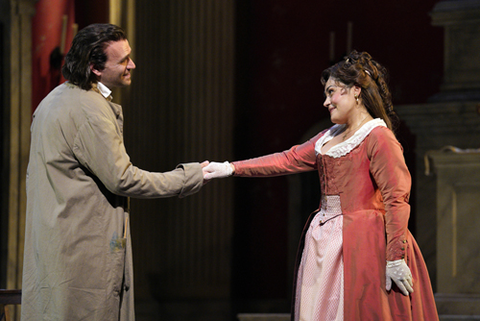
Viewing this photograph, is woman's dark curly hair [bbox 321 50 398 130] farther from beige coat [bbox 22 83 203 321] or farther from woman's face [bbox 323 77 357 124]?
beige coat [bbox 22 83 203 321]

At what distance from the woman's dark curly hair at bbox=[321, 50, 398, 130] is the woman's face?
20 mm

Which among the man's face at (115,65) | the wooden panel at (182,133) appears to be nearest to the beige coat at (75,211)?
the man's face at (115,65)

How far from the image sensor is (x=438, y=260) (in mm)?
3887

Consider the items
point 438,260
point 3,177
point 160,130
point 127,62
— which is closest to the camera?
point 127,62

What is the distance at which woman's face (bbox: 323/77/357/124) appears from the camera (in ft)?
7.25

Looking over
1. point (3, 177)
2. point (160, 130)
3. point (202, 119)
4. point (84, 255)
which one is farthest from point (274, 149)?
point (84, 255)

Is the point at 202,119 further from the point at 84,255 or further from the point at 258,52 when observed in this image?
the point at 84,255

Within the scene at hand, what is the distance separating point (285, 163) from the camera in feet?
8.13

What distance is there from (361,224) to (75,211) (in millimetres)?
1047

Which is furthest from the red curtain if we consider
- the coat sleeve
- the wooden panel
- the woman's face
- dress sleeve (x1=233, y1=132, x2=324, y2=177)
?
the woman's face

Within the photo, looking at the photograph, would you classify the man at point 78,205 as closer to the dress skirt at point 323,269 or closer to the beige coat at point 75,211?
the beige coat at point 75,211

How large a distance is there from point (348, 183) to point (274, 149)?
9.89ft

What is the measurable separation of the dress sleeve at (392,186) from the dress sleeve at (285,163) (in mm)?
394

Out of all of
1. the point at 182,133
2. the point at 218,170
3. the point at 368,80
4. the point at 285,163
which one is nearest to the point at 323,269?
the point at 285,163
